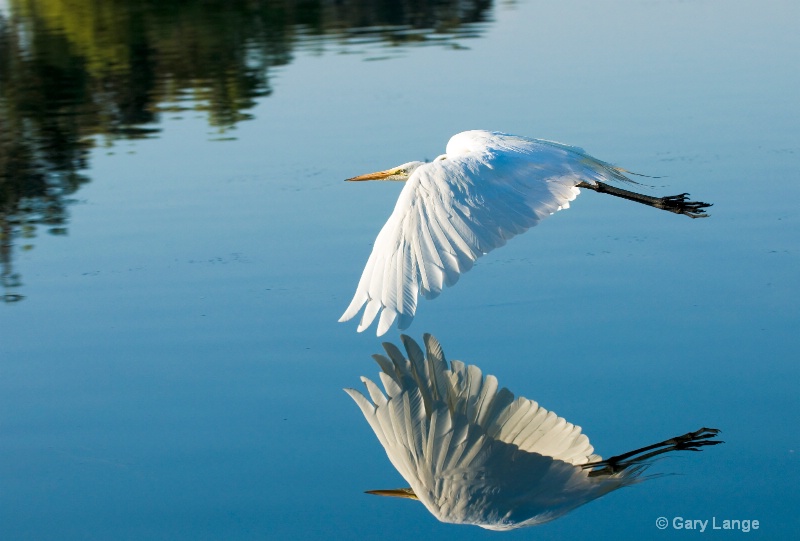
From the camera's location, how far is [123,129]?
12.9 m

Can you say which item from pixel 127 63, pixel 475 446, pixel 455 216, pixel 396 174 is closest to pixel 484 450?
pixel 475 446

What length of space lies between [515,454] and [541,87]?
8666 mm

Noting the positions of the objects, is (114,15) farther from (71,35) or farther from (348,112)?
(348,112)

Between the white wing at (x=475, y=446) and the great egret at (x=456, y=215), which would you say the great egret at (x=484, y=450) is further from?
the great egret at (x=456, y=215)

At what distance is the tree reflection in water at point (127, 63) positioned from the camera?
1103cm

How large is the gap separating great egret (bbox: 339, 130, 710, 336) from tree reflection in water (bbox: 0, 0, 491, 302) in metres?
3.54

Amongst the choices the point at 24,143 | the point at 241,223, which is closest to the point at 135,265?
the point at 241,223

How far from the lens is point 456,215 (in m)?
5.15

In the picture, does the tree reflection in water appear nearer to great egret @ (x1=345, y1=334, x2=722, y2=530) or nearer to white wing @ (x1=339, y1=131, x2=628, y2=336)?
great egret @ (x1=345, y1=334, x2=722, y2=530)

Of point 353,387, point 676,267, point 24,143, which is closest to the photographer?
point 353,387

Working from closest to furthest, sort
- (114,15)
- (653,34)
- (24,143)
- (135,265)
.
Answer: (135,265) → (24,143) → (653,34) → (114,15)

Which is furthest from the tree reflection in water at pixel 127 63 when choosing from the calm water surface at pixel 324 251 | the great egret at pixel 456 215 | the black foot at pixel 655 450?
the black foot at pixel 655 450

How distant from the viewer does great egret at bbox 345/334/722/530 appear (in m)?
4.66

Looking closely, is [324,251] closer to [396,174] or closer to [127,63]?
[396,174]
